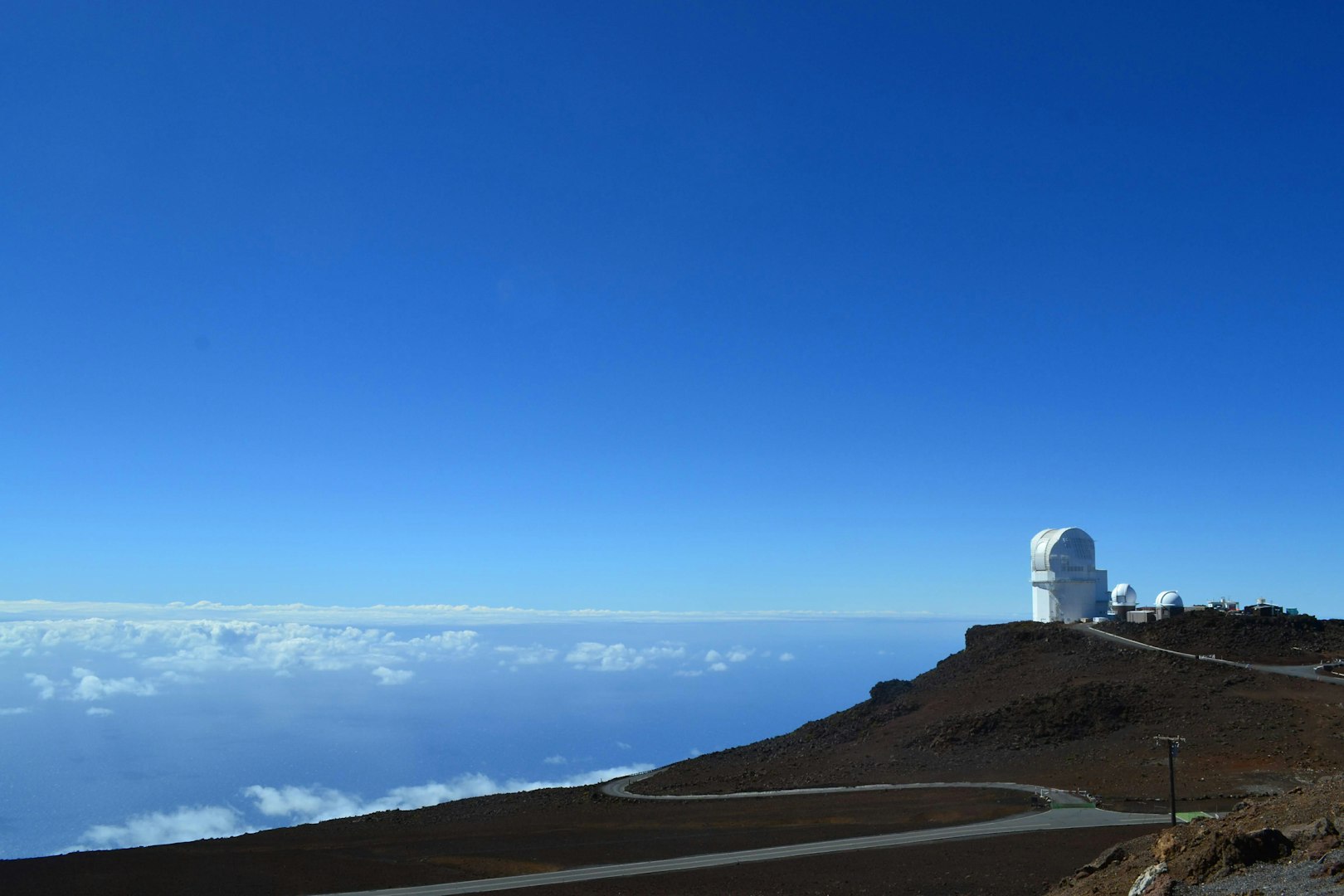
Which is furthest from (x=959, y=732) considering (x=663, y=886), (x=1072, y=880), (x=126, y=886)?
(x=126, y=886)

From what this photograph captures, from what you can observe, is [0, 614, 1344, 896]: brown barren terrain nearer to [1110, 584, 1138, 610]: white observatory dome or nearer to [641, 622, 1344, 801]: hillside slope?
[641, 622, 1344, 801]: hillside slope

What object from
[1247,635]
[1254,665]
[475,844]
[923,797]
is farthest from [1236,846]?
[1247,635]

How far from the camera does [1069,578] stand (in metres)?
65.8

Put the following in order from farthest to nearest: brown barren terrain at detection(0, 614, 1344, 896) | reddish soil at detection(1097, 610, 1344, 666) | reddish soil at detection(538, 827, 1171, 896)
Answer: reddish soil at detection(1097, 610, 1344, 666) < brown barren terrain at detection(0, 614, 1344, 896) < reddish soil at detection(538, 827, 1171, 896)

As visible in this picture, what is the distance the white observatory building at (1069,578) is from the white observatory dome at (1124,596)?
1.77 m

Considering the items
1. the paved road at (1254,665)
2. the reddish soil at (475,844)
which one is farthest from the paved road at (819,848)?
the paved road at (1254,665)

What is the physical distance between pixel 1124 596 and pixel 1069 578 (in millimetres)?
6204

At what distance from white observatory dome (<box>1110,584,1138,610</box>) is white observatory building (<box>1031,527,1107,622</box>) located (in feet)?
5.82

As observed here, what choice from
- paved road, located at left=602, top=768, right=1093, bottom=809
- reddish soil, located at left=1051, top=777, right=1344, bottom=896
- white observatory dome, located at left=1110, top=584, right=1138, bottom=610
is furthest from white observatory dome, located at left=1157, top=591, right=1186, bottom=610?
reddish soil, located at left=1051, top=777, right=1344, bottom=896

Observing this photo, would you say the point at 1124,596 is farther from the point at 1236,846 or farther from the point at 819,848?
the point at 1236,846

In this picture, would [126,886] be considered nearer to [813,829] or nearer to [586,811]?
[586,811]

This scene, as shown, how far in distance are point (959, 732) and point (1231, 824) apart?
106ft

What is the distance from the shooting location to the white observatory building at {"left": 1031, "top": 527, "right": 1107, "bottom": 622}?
Answer: 65.8 metres

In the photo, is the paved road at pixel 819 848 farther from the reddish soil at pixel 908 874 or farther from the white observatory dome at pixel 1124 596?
the white observatory dome at pixel 1124 596
